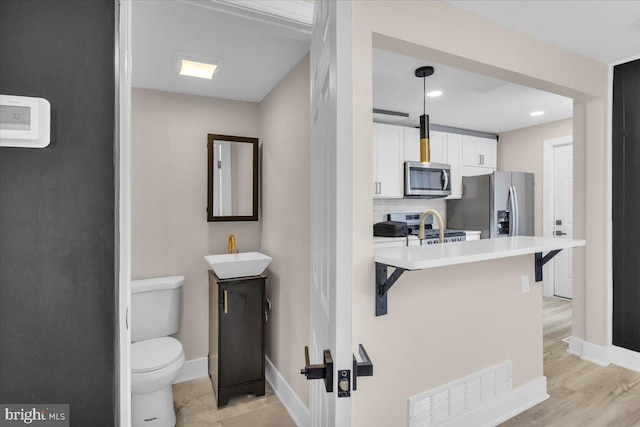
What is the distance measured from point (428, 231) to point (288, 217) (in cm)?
212

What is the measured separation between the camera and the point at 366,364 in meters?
0.67

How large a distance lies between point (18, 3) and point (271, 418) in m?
2.26

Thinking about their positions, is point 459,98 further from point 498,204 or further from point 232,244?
point 232,244

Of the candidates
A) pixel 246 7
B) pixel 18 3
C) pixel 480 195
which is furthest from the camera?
pixel 480 195

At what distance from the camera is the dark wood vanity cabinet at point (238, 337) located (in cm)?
222

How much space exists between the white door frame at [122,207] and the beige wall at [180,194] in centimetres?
158

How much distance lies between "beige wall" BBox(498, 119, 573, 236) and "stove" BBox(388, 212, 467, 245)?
144 centimetres

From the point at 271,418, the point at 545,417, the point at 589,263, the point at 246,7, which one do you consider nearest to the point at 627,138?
the point at 589,263

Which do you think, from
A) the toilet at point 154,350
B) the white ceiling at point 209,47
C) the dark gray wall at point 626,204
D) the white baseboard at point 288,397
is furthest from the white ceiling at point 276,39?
the white baseboard at point 288,397

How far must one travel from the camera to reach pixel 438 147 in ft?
13.6

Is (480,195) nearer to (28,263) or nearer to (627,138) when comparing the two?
(627,138)

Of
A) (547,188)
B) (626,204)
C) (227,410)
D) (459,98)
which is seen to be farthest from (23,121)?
(547,188)

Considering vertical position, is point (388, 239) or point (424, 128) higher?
point (424, 128)

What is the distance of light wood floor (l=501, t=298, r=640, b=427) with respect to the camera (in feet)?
6.32
